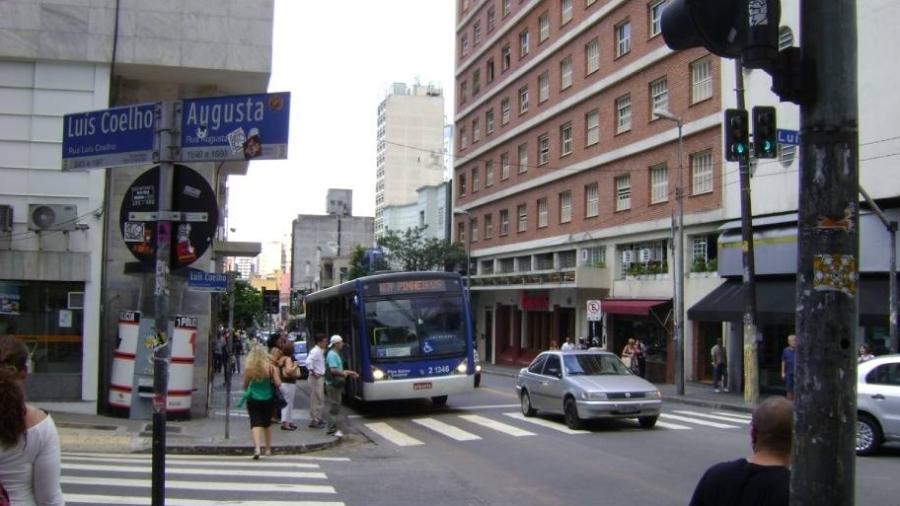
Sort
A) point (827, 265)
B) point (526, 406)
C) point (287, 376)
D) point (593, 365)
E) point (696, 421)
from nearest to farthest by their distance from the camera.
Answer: point (827, 265) → point (287, 376) → point (593, 365) → point (696, 421) → point (526, 406)

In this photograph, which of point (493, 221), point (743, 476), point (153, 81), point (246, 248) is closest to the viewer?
point (743, 476)

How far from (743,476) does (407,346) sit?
51.6 feet

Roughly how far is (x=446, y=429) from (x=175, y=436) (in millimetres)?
5279

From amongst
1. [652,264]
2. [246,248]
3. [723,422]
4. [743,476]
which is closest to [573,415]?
[723,422]

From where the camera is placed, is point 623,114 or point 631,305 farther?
point 623,114

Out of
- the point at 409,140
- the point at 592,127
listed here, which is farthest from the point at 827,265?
the point at 409,140

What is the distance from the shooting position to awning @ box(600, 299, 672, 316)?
31641 millimetres

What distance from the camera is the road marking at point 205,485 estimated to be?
32.3 ft

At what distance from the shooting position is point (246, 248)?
71.3ft

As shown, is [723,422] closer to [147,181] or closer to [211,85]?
[211,85]

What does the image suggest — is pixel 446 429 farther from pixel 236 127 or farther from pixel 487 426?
pixel 236 127

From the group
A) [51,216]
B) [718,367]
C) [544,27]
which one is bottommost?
[718,367]

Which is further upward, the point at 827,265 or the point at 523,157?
the point at 523,157

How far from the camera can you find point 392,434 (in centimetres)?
1638
